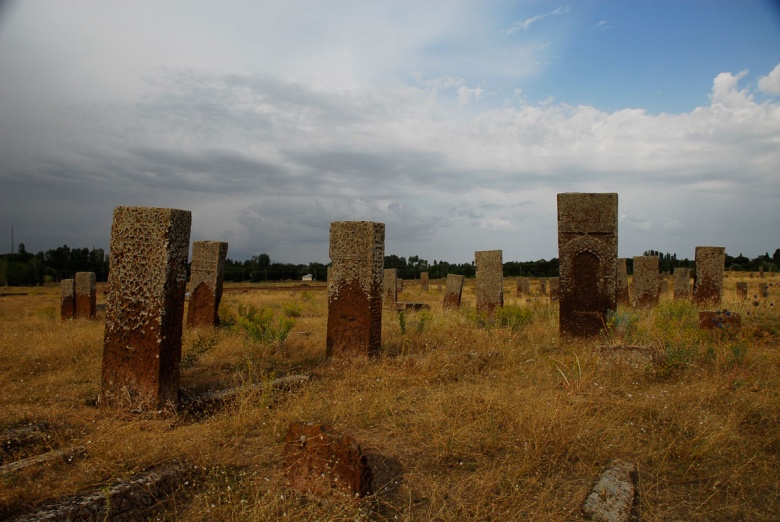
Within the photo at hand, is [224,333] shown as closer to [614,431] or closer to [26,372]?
[26,372]

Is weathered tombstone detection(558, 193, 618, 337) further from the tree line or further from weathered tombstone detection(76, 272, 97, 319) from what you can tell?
the tree line

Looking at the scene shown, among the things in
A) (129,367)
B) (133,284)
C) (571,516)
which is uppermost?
(133,284)

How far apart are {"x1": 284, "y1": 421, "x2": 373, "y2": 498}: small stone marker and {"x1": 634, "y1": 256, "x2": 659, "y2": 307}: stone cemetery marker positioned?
43.4 ft

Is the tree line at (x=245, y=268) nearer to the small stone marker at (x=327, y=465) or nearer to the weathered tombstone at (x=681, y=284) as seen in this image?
the weathered tombstone at (x=681, y=284)

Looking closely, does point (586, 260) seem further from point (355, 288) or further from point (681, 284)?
point (681, 284)

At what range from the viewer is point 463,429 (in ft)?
13.9

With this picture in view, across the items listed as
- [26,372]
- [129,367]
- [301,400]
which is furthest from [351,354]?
[26,372]

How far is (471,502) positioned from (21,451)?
11.0 feet

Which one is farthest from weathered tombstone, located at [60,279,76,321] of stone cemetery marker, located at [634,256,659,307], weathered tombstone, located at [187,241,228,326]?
stone cemetery marker, located at [634,256,659,307]

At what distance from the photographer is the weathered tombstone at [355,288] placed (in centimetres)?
730

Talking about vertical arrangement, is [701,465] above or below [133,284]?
below

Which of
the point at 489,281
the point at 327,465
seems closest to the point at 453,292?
the point at 489,281

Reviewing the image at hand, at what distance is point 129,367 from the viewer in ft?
16.5

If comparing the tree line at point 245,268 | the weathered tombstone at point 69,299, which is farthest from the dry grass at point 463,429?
the tree line at point 245,268
